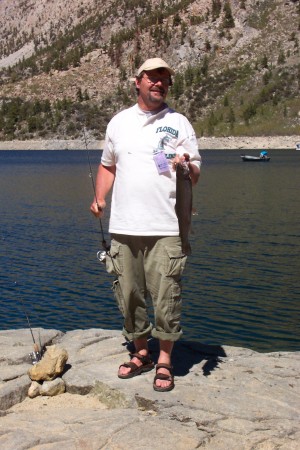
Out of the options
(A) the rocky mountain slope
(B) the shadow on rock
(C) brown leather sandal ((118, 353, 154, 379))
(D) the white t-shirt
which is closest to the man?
(D) the white t-shirt

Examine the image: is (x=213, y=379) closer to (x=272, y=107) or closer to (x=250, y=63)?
(x=272, y=107)

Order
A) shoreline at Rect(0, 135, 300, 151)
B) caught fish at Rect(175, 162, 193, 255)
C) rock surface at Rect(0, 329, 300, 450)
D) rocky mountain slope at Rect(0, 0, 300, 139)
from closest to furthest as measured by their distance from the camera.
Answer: rock surface at Rect(0, 329, 300, 450) → caught fish at Rect(175, 162, 193, 255) → shoreline at Rect(0, 135, 300, 151) → rocky mountain slope at Rect(0, 0, 300, 139)

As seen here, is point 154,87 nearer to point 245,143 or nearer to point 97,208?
point 97,208

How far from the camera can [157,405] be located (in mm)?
6809

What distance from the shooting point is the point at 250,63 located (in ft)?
538

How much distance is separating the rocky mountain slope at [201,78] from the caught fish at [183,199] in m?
130

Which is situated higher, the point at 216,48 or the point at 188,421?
the point at 216,48

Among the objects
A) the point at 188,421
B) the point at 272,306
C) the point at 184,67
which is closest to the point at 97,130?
the point at 184,67

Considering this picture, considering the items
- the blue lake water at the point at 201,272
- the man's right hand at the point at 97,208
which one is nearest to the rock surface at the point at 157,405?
the man's right hand at the point at 97,208

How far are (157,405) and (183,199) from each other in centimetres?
216

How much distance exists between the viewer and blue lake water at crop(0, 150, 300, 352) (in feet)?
50.1

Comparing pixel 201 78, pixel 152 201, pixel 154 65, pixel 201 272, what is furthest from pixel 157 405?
pixel 201 78

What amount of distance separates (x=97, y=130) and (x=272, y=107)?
134ft

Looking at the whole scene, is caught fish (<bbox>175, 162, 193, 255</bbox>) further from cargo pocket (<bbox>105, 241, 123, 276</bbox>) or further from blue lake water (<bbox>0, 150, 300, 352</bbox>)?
blue lake water (<bbox>0, 150, 300, 352</bbox>)
